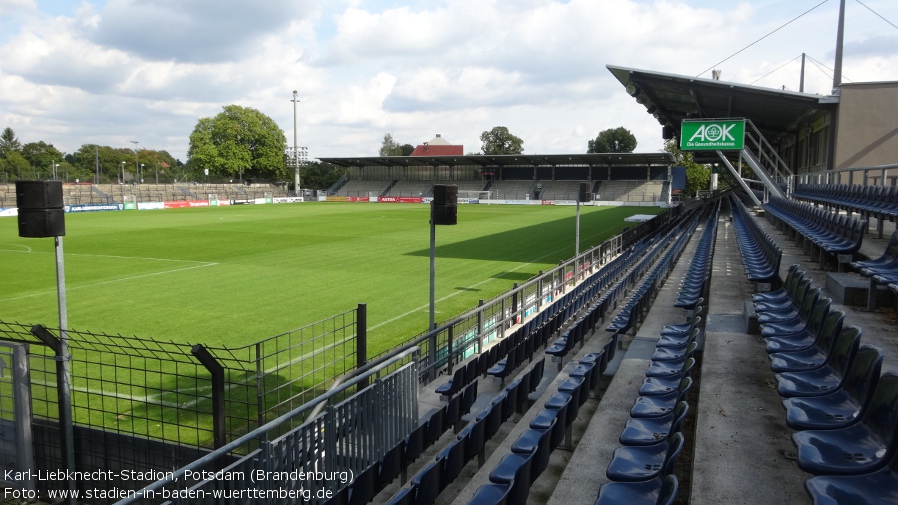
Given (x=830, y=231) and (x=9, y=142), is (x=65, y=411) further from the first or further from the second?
(x=9, y=142)

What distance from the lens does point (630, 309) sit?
8336 mm

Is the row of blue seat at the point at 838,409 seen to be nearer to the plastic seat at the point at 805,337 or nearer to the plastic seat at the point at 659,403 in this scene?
the plastic seat at the point at 805,337

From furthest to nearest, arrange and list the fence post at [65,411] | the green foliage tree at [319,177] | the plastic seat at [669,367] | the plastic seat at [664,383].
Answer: the green foliage tree at [319,177]
the fence post at [65,411]
the plastic seat at [669,367]
the plastic seat at [664,383]

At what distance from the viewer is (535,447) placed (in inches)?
147

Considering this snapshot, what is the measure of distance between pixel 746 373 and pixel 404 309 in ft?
31.2

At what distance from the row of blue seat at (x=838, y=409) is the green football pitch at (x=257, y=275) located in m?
7.50

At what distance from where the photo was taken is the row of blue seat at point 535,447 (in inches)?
133

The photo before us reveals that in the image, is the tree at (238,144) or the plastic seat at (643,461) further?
the tree at (238,144)

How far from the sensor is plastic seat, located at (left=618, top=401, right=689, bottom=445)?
3482mm

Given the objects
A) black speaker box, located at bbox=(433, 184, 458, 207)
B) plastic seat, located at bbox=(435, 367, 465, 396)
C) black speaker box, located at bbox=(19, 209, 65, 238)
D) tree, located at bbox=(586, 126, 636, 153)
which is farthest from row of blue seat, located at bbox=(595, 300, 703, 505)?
tree, located at bbox=(586, 126, 636, 153)

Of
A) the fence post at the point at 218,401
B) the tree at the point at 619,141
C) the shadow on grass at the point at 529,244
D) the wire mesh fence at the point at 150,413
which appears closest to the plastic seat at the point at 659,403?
the wire mesh fence at the point at 150,413

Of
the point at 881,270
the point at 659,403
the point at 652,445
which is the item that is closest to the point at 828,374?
the point at 659,403

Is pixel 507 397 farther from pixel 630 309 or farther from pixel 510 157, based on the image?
pixel 510 157

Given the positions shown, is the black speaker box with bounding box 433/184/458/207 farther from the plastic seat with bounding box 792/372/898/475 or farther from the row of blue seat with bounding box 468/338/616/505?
the plastic seat with bounding box 792/372/898/475
